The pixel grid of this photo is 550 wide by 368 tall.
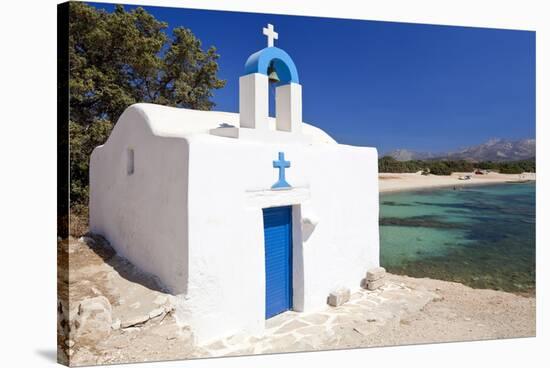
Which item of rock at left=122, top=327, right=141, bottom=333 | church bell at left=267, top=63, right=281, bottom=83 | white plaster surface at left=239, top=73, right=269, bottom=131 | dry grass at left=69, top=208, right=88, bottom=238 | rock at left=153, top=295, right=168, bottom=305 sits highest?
church bell at left=267, top=63, right=281, bottom=83

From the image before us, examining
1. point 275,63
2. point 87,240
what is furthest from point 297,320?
point 275,63

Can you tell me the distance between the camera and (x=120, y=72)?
473 inches

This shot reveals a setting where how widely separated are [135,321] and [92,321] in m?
0.45

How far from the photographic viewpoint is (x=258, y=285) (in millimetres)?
5660

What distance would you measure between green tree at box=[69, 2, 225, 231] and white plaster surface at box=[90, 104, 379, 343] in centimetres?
160

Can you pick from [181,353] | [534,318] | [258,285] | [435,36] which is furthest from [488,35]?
[181,353]

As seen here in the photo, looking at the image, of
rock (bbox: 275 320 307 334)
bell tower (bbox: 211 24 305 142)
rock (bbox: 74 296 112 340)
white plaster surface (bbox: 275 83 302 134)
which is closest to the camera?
rock (bbox: 74 296 112 340)

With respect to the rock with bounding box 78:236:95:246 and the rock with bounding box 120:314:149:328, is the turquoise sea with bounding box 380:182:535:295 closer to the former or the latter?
the rock with bounding box 120:314:149:328

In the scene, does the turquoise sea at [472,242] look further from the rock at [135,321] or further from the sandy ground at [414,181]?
the rock at [135,321]

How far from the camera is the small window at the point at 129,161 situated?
245 inches

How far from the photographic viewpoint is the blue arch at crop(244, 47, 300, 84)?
244 inches

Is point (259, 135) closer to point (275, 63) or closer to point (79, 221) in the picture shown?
point (275, 63)

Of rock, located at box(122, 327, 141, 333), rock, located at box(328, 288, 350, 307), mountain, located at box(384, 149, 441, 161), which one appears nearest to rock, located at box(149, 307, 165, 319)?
rock, located at box(122, 327, 141, 333)

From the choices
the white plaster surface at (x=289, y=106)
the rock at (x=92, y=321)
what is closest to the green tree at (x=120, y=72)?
the rock at (x=92, y=321)
